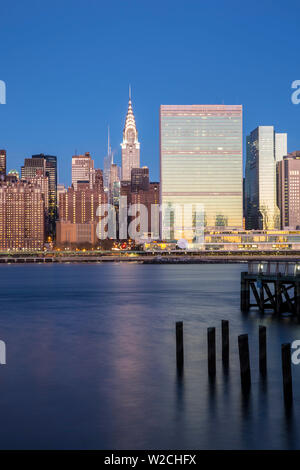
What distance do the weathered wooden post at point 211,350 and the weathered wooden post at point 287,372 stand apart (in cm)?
419

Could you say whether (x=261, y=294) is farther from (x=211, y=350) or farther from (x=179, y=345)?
(x=211, y=350)

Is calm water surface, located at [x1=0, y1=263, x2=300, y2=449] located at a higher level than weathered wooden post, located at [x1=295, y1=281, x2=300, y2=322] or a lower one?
lower

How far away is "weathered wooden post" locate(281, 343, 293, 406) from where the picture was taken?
838 inches

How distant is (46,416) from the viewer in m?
22.4

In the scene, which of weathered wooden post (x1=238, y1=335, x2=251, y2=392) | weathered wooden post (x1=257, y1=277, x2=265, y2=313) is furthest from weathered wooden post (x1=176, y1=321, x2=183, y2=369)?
weathered wooden post (x1=257, y1=277, x2=265, y2=313)

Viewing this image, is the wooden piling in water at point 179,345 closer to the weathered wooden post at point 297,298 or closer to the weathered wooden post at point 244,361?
the weathered wooden post at point 244,361

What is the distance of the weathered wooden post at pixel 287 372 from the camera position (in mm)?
21297

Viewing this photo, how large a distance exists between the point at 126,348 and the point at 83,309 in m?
25.4

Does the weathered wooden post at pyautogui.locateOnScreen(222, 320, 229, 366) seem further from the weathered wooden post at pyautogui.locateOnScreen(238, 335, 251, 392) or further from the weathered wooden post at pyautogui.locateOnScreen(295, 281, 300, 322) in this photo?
the weathered wooden post at pyautogui.locateOnScreen(295, 281, 300, 322)

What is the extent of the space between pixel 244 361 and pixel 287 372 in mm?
2416

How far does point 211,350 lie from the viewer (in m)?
26.4

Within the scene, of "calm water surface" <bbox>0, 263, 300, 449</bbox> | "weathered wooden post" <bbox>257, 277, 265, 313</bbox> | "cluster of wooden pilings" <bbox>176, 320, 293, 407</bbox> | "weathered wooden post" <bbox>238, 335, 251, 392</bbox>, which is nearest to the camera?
"calm water surface" <bbox>0, 263, 300, 449</bbox>

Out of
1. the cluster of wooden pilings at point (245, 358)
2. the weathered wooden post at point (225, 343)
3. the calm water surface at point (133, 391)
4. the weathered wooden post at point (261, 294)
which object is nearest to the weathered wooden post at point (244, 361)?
the cluster of wooden pilings at point (245, 358)

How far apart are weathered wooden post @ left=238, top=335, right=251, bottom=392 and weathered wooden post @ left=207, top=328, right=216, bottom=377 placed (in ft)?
6.79
